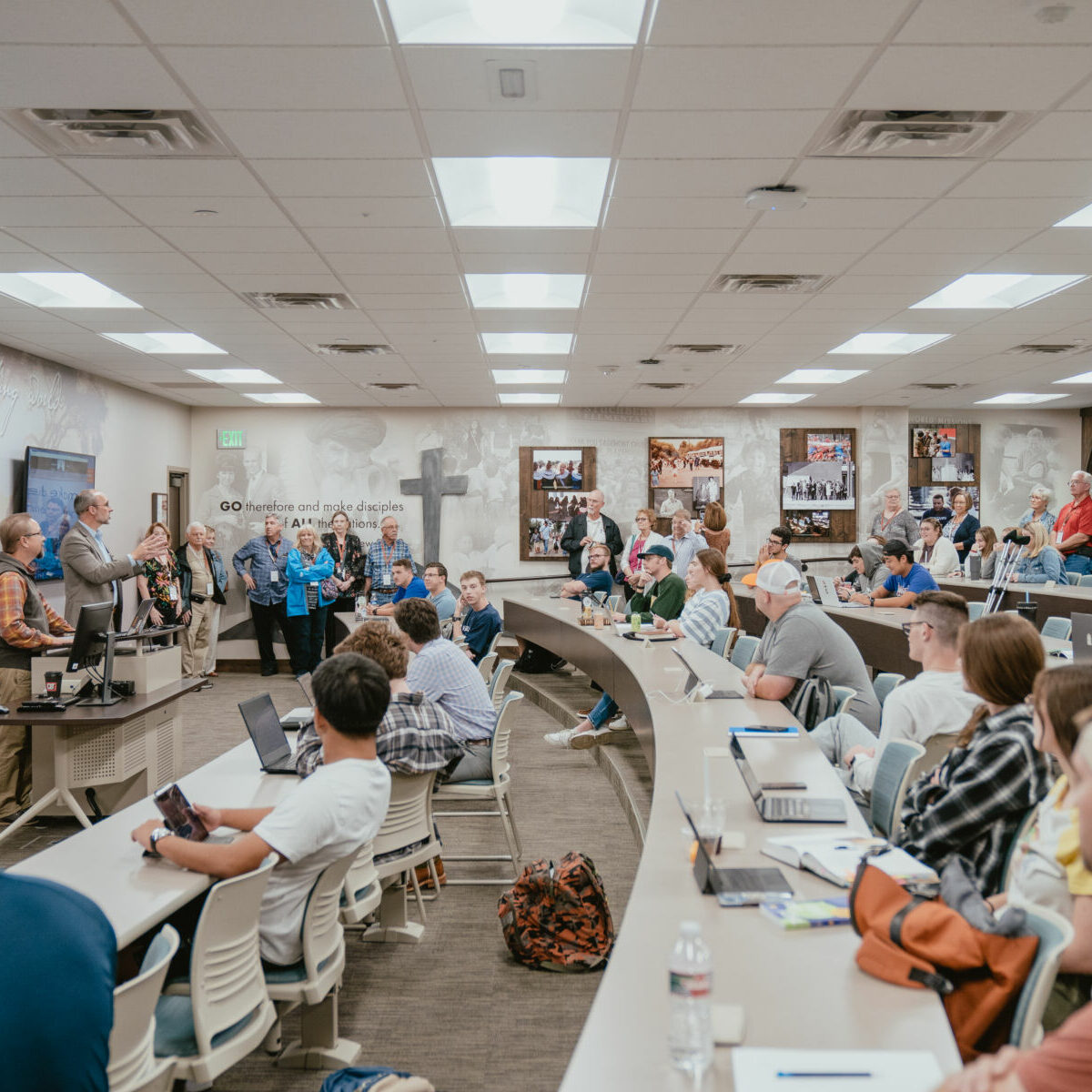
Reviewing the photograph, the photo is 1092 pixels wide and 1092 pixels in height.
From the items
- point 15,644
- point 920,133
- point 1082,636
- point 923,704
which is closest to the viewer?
point 923,704

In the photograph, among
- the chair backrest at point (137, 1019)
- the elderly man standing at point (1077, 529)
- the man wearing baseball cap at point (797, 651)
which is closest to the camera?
the chair backrest at point (137, 1019)

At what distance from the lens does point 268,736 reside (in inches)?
140

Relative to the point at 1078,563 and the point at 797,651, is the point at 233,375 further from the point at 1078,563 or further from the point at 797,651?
the point at 1078,563

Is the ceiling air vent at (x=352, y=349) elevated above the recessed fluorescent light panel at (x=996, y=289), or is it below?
below

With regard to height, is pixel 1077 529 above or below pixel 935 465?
below

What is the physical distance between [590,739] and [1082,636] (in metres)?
3.16

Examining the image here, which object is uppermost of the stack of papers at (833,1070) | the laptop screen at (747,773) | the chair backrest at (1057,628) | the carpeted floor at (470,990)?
the chair backrest at (1057,628)

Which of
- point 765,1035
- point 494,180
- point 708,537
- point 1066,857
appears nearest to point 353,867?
point 765,1035

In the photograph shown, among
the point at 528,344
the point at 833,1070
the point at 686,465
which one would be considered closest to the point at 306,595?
the point at 528,344

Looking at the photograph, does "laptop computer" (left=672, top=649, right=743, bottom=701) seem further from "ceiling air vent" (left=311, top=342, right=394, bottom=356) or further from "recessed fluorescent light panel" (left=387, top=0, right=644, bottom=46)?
"ceiling air vent" (left=311, top=342, right=394, bottom=356)

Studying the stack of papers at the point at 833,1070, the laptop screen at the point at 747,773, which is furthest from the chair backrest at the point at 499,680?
the stack of papers at the point at 833,1070

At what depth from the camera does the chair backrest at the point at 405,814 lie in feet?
11.3

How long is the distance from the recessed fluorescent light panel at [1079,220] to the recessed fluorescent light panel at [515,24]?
3.03 metres

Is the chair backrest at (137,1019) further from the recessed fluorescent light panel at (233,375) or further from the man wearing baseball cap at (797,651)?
the recessed fluorescent light panel at (233,375)
